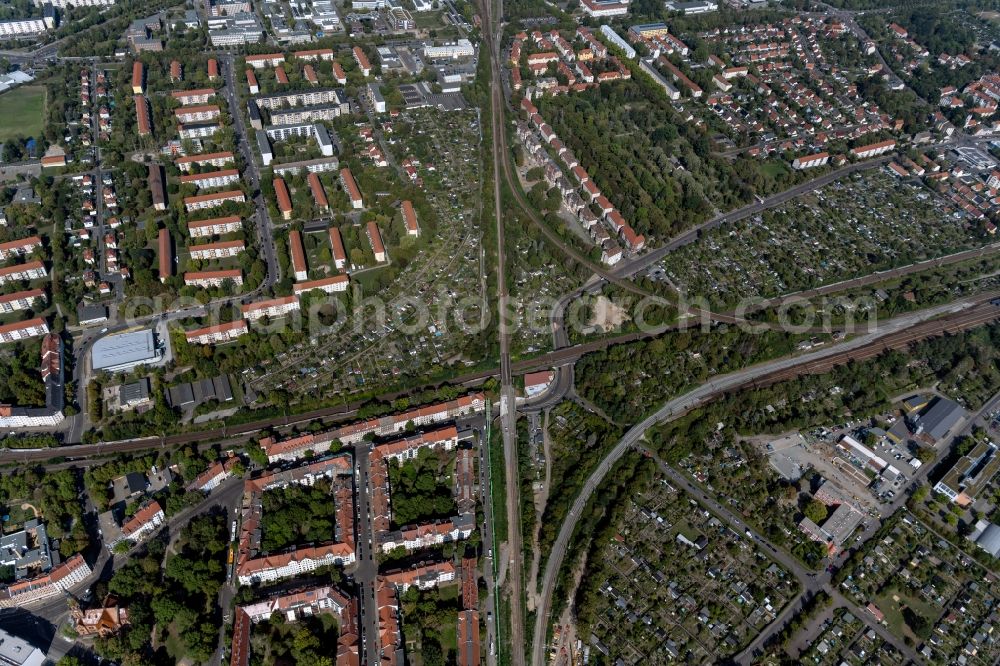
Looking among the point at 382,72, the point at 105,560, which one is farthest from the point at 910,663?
the point at 382,72

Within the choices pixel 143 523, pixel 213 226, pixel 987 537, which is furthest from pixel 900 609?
pixel 213 226

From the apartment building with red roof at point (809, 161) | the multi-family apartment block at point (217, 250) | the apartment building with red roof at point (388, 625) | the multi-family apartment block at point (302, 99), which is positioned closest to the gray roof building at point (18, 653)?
the apartment building with red roof at point (388, 625)

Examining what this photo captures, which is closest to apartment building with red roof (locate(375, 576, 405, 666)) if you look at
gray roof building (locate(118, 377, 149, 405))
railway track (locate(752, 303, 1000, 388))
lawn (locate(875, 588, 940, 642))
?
gray roof building (locate(118, 377, 149, 405))

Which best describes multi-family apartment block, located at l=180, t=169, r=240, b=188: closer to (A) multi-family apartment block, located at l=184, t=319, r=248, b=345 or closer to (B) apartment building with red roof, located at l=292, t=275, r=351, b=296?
(B) apartment building with red roof, located at l=292, t=275, r=351, b=296

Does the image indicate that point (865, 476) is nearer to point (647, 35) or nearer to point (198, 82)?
point (647, 35)

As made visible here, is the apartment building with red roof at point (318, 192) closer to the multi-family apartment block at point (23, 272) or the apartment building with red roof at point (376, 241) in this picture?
the apartment building with red roof at point (376, 241)

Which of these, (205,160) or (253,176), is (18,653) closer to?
(253,176)
